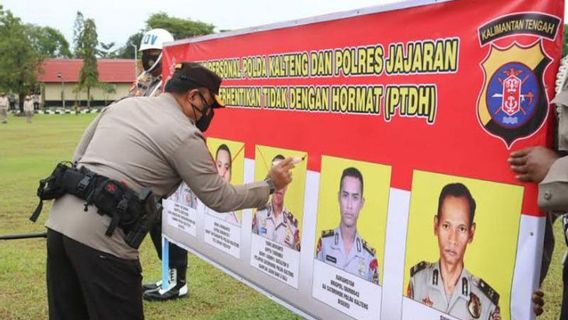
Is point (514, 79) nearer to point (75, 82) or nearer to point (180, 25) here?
point (75, 82)

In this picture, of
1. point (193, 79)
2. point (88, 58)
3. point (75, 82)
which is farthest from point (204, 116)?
point (75, 82)

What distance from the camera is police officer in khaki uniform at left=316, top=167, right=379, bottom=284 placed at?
260 centimetres

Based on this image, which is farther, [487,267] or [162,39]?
[162,39]

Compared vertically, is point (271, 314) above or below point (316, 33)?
below

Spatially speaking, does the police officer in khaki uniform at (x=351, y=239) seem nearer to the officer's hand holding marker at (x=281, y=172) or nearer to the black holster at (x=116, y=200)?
the officer's hand holding marker at (x=281, y=172)

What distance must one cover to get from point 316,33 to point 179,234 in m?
2.25

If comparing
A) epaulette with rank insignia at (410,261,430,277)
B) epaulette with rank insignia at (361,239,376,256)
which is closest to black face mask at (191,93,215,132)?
epaulette with rank insignia at (361,239,376,256)

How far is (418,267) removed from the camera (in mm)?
2344

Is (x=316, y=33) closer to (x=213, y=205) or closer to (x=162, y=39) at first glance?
(x=213, y=205)

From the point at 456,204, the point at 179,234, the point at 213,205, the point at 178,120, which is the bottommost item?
the point at 179,234

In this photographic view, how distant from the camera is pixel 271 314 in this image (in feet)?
15.1

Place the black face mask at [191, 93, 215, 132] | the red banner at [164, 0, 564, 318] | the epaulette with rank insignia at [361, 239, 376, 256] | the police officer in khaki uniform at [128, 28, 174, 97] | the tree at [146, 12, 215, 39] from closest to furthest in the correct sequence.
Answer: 1. the red banner at [164, 0, 564, 318]
2. the epaulette with rank insignia at [361, 239, 376, 256]
3. the black face mask at [191, 93, 215, 132]
4. the police officer in khaki uniform at [128, 28, 174, 97]
5. the tree at [146, 12, 215, 39]

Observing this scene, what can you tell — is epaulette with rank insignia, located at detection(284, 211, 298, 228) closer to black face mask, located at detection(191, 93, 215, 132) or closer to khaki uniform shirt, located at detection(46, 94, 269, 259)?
khaki uniform shirt, located at detection(46, 94, 269, 259)

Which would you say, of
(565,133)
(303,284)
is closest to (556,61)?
(565,133)
